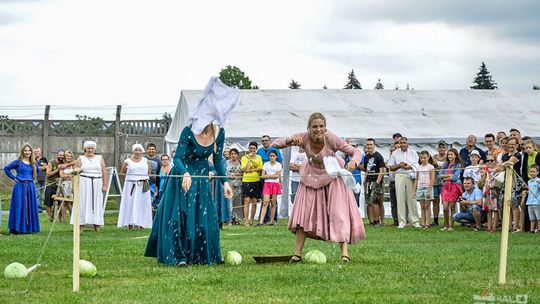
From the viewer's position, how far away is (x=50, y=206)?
2886 cm

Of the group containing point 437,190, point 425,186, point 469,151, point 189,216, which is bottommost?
point 437,190

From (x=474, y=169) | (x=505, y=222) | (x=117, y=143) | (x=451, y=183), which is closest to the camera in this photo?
(x=505, y=222)

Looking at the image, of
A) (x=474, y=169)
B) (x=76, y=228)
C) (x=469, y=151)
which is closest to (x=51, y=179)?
(x=469, y=151)

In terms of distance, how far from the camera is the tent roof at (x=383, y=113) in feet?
95.9

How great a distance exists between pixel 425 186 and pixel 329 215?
11.0 meters

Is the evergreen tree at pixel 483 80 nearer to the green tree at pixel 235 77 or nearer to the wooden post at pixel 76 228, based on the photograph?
the green tree at pixel 235 77

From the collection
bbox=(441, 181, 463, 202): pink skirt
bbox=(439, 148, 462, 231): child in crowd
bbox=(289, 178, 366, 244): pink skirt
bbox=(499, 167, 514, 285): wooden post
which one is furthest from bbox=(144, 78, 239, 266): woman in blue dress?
bbox=(441, 181, 463, 202): pink skirt

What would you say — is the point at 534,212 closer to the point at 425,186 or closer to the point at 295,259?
the point at 425,186

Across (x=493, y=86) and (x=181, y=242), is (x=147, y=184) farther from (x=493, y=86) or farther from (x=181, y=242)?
(x=493, y=86)

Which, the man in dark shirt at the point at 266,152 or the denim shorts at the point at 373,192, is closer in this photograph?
the denim shorts at the point at 373,192

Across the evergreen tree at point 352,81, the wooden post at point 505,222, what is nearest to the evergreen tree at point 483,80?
the evergreen tree at point 352,81

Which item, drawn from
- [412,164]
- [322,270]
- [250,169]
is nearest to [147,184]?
[250,169]

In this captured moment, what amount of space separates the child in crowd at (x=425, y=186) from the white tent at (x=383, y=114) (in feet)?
17.2

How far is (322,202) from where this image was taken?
1272cm
